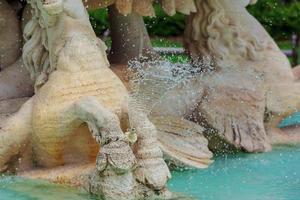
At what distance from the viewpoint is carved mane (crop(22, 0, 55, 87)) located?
19.8 ft

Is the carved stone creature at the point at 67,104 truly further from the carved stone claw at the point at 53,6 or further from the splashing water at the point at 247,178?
the splashing water at the point at 247,178

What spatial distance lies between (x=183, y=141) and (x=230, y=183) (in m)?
0.48

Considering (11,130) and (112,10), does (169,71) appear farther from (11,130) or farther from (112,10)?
(11,130)

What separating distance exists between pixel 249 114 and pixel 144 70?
0.73m

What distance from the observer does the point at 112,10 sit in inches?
279

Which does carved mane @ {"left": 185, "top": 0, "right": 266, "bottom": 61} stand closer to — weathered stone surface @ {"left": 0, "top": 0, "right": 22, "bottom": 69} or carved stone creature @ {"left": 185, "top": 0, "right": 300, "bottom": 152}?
carved stone creature @ {"left": 185, "top": 0, "right": 300, "bottom": 152}

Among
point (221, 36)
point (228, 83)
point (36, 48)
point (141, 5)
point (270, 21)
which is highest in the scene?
point (141, 5)

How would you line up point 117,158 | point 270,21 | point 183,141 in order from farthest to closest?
point 270,21, point 183,141, point 117,158

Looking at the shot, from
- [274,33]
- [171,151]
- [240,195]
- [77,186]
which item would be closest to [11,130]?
[77,186]

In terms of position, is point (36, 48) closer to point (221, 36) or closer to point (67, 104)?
point (67, 104)

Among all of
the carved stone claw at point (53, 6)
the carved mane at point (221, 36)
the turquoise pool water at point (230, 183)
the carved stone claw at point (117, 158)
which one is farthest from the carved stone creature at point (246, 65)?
the carved stone claw at point (117, 158)

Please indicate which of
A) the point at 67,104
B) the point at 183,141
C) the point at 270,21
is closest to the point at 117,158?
the point at 67,104

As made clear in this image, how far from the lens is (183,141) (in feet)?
20.0

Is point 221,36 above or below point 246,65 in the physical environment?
above
